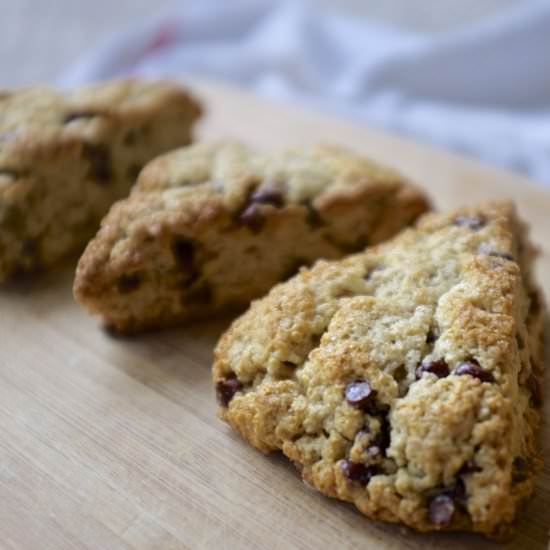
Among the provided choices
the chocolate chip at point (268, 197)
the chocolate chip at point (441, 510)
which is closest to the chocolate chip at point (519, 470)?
the chocolate chip at point (441, 510)

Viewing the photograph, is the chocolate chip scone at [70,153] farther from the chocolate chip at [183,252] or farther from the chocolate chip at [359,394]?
the chocolate chip at [359,394]

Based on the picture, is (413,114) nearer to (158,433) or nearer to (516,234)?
(516,234)

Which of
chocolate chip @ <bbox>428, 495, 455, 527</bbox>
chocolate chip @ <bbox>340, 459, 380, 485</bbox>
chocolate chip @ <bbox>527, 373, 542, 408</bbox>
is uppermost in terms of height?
chocolate chip @ <bbox>340, 459, 380, 485</bbox>

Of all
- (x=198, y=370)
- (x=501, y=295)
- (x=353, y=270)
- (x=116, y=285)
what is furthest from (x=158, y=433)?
(x=501, y=295)

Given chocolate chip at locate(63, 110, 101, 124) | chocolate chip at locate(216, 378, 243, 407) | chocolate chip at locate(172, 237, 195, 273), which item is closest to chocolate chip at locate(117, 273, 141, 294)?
chocolate chip at locate(172, 237, 195, 273)

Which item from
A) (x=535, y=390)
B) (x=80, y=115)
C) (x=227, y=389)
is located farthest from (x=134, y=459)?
(x=80, y=115)

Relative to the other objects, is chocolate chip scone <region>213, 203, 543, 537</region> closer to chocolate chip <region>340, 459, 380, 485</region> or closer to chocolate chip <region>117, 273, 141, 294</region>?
chocolate chip <region>340, 459, 380, 485</region>

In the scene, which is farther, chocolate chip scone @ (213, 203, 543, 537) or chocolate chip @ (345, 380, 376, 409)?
chocolate chip @ (345, 380, 376, 409)

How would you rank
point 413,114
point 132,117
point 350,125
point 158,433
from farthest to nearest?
point 413,114
point 350,125
point 132,117
point 158,433
